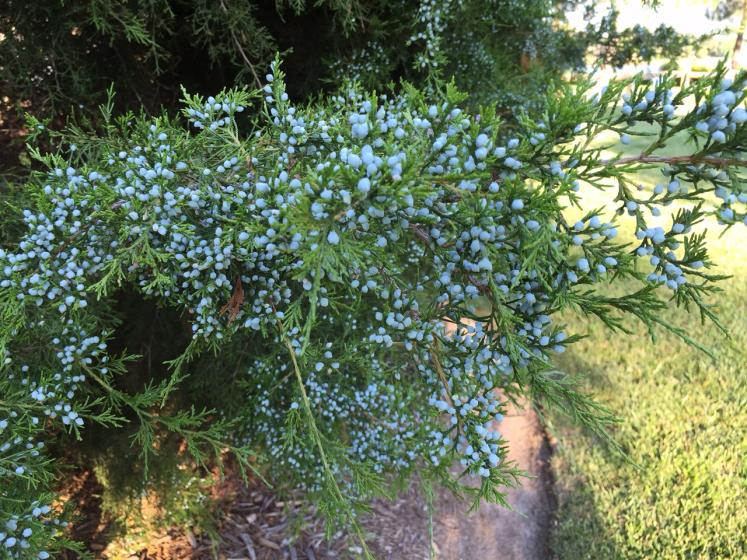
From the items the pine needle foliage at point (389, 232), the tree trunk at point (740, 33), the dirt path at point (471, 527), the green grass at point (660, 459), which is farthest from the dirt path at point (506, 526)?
the tree trunk at point (740, 33)

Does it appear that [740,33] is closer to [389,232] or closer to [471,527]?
[471,527]

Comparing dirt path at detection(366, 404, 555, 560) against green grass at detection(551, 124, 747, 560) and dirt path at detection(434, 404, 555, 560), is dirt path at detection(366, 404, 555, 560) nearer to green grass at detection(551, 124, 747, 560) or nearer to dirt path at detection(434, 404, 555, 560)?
dirt path at detection(434, 404, 555, 560)

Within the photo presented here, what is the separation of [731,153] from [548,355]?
682 millimetres

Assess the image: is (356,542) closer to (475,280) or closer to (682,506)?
(682,506)

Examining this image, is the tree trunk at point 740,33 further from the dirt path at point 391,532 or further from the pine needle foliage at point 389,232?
the dirt path at point 391,532

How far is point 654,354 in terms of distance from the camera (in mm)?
5652

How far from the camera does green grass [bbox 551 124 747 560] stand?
3.77 m

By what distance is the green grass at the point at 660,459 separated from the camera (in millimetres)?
3771

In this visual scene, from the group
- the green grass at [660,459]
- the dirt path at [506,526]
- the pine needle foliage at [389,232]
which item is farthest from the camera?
the dirt path at [506,526]

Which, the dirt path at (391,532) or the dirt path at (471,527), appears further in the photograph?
the dirt path at (471,527)

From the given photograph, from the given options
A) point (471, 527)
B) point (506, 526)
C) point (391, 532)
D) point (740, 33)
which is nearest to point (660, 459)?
point (506, 526)

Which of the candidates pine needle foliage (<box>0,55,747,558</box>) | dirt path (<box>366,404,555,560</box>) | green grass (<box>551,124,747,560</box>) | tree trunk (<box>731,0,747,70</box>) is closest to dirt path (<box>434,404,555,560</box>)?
dirt path (<box>366,404,555,560</box>)

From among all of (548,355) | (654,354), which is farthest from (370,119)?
(654,354)

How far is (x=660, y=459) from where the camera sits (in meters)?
4.29
